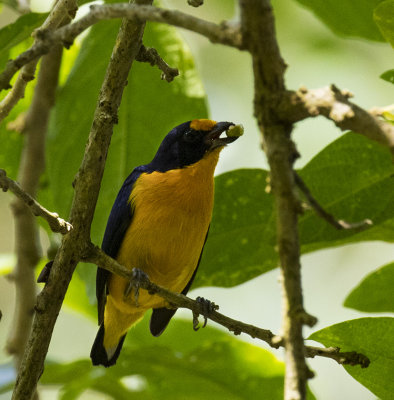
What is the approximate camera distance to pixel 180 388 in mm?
3807

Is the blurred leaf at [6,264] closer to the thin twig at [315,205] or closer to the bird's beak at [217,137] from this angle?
the bird's beak at [217,137]

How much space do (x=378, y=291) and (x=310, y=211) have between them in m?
0.54

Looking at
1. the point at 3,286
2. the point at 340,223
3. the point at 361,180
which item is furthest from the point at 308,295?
the point at 340,223

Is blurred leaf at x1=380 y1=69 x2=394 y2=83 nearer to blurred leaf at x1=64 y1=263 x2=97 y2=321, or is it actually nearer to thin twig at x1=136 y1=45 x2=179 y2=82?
thin twig at x1=136 y1=45 x2=179 y2=82

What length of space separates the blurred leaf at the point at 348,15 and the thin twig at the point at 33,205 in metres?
1.85

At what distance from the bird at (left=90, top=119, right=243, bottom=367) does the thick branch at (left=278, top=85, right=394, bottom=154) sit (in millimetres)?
2809

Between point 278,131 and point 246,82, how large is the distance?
7733 mm

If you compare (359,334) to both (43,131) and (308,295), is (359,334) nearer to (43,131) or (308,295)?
→ (43,131)

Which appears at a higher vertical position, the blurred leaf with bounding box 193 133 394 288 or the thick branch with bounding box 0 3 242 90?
the blurred leaf with bounding box 193 133 394 288

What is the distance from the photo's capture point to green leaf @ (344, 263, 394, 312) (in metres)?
3.00

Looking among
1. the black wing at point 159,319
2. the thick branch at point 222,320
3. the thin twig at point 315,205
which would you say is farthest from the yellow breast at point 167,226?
the thin twig at point 315,205

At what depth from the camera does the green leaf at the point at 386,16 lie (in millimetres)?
2631

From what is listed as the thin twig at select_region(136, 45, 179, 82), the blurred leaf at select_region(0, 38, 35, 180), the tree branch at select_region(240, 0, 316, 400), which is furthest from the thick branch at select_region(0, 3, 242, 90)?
the blurred leaf at select_region(0, 38, 35, 180)

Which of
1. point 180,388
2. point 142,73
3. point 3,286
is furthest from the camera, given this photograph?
point 3,286
